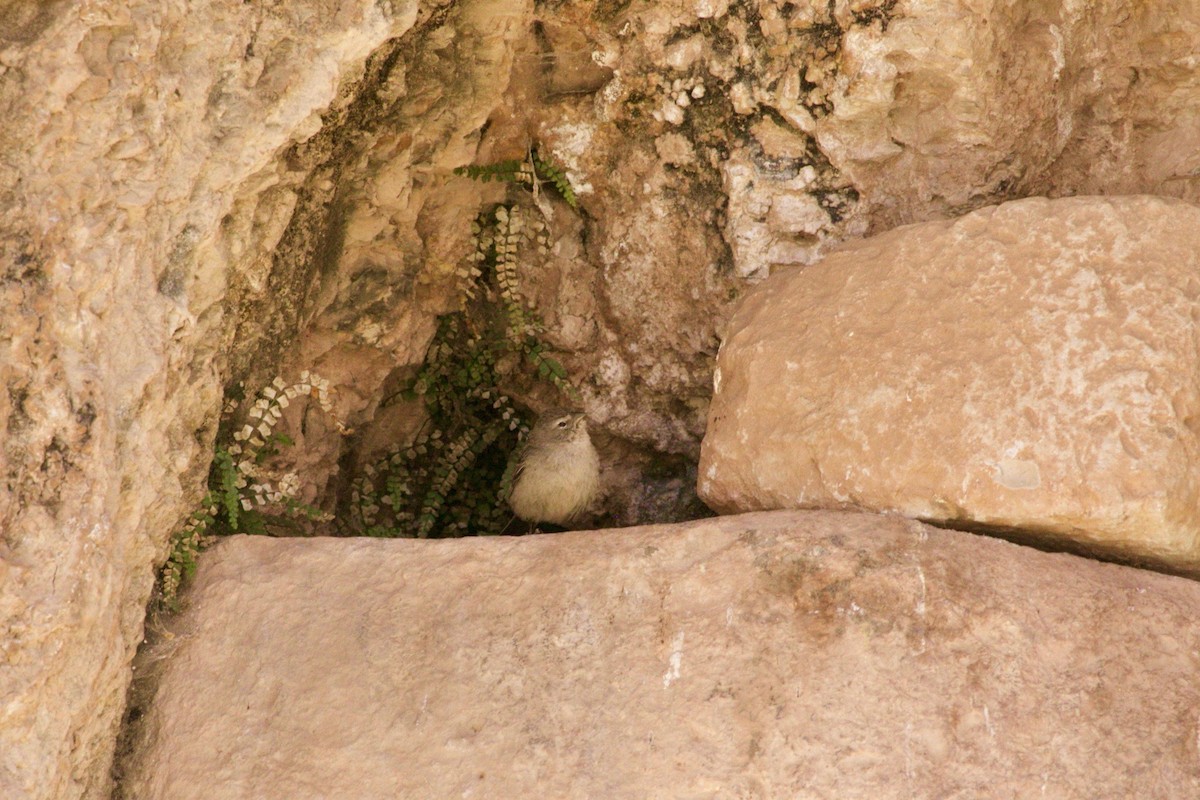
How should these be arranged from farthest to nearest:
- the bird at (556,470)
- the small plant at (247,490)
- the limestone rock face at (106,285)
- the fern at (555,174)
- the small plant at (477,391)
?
1. the bird at (556,470)
2. the small plant at (477,391)
3. the fern at (555,174)
4. the small plant at (247,490)
5. the limestone rock face at (106,285)

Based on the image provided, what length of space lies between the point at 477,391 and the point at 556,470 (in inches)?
25.6

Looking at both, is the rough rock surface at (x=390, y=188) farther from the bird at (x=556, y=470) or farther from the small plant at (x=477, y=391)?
the bird at (x=556, y=470)

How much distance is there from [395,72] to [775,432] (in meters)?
2.04

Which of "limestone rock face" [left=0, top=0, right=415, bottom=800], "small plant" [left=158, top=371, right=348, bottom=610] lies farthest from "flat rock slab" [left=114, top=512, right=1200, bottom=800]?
"limestone rock face" [left=0, top=0, right=415, bottom=800]

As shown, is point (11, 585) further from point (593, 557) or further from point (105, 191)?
point (593, 557)

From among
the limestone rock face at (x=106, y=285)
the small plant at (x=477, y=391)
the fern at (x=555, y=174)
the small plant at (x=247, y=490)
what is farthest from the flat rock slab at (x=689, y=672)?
the fern at (x=555, y=174)

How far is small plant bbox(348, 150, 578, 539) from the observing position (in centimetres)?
530

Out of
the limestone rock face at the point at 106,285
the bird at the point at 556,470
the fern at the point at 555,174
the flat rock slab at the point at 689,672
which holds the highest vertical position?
the limestone rock face at the point at 106,285

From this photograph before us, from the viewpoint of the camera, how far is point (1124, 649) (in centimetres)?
318

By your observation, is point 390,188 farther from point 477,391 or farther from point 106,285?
point 106,285

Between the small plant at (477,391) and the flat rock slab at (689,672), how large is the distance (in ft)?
5.20

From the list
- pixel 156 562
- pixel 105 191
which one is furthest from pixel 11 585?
pixel 105 191

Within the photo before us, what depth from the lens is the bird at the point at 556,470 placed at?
544 centimetres

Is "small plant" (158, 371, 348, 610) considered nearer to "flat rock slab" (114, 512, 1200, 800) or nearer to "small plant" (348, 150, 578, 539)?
"flat rock slab" (114, 512, 1200, 800)
